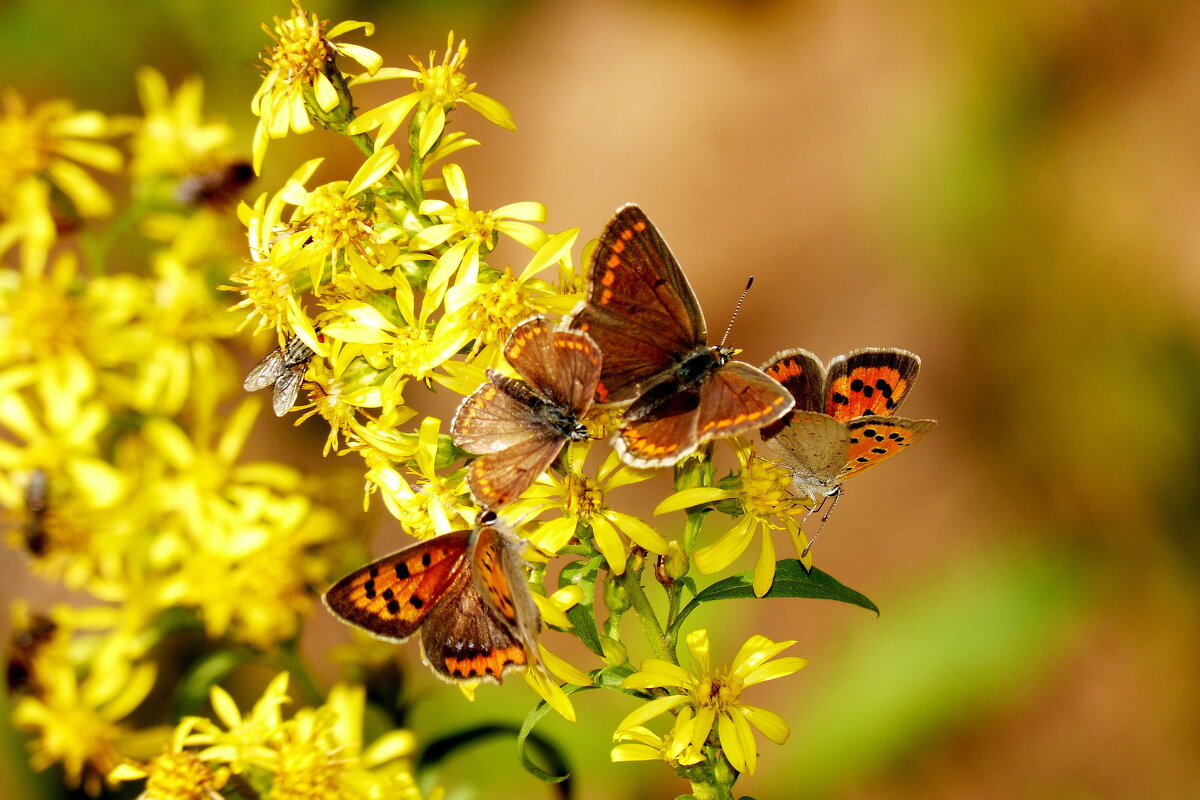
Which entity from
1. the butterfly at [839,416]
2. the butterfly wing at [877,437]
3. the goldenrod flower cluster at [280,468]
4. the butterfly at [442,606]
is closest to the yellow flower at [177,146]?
the goldenrod flower cluster at [280,468]

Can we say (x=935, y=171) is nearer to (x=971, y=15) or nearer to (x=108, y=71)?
(x=971, y=15)

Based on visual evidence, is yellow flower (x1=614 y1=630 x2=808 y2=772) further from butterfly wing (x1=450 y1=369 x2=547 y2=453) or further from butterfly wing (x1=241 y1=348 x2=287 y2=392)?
butterfly wing (x1=241 y1=348 x2=287 y2=392)

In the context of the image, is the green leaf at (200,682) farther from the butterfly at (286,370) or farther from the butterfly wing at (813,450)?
the butterfly wing at (813,450)

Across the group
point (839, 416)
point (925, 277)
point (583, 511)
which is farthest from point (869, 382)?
point (925, 277)

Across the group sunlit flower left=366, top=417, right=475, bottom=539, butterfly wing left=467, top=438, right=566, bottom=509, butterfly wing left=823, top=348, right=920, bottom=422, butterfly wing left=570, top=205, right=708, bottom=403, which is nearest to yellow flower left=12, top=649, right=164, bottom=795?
sunlit flower left=366, top=417, right=475, bottom=539

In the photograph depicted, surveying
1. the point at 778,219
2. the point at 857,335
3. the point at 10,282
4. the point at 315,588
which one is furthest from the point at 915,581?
the point at 10,282

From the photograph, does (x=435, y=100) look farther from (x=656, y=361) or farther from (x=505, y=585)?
(x=505, y=585)
